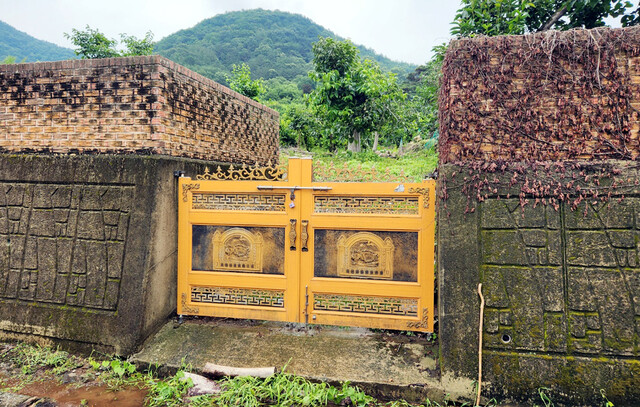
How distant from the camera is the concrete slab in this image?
3043 millimetres

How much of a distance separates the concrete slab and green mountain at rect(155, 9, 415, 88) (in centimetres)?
3200

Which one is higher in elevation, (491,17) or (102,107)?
(491,17)

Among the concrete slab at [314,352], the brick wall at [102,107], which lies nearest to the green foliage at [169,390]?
the concrete slab at [314,352]

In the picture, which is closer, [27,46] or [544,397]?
[544,397]

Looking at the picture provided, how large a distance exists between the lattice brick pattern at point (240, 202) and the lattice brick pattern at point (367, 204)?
1.44 feet

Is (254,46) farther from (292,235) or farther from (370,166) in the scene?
(292,235)

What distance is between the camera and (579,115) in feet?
9.71

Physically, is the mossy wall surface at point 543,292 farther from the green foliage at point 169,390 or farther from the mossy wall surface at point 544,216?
the green foliage at point 169,390

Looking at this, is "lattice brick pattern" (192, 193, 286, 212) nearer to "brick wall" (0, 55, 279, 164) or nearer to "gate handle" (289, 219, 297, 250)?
"gate handle" (289, 219, 297, 250)

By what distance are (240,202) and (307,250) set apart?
0.90 m

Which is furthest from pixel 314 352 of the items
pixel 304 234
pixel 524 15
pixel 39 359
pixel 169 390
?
pixel 524 15

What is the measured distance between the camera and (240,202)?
3826 millimetres

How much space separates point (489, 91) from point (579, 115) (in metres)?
0.75

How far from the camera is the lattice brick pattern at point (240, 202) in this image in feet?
12.4
